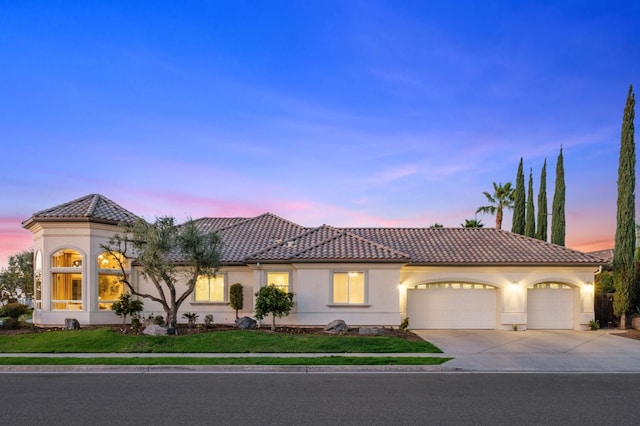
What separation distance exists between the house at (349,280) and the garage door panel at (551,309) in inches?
1.9

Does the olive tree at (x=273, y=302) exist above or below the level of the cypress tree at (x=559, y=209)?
below

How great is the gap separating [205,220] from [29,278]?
2032cm

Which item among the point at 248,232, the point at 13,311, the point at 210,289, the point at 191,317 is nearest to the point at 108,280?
the point at 191,317

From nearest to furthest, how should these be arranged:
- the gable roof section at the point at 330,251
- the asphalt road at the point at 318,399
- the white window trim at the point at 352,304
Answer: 1. the asphalt road at the point at 318,399
2. the gable roof section at the point at 330,251
3. the white window trim at the point at 352,304

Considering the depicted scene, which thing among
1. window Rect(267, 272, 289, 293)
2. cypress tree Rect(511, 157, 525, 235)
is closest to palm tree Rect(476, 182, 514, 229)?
cypress tree Rect(511, 157, 525, 235)

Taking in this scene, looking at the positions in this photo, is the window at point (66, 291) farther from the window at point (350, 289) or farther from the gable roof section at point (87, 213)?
the window at point (350, 289)

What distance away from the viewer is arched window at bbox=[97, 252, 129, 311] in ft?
69.6

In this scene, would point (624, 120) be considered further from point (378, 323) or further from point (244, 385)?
point (244, 385)

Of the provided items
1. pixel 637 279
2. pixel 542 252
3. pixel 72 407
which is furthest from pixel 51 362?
pixel 637 279

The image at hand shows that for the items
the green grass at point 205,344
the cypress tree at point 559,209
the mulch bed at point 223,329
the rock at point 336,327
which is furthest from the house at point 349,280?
the cypress tree at point 559,209

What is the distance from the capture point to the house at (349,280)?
2023 cm

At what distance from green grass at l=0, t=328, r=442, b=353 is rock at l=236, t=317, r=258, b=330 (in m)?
2.79

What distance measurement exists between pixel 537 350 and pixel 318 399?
9.59m

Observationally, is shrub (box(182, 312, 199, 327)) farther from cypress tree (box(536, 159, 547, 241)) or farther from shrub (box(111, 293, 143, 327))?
cypress tree (box(536, 159, 547, 241))
